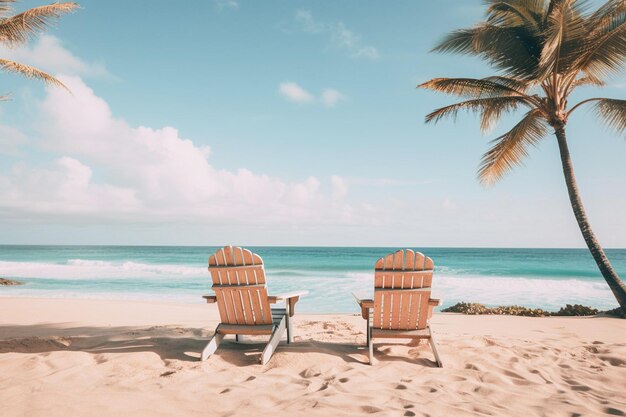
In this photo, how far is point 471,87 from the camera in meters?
8.25

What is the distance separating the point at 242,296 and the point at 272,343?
55 centimetres

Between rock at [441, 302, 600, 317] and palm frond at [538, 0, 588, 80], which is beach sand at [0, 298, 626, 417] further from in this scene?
palm frond at [538, 0, 588, 80]

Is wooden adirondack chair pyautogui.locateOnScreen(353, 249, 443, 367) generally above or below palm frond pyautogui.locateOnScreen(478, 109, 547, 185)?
below

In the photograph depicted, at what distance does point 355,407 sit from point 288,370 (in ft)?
3.46

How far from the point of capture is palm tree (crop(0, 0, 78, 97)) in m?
7.43

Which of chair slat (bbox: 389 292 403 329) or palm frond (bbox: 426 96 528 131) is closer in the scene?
chair slat (bbox: 389 292 403 329)

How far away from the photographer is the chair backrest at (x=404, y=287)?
12.8 feet

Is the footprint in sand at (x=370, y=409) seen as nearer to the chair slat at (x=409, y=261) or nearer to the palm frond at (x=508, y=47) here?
the chair slat at (x=409, y=261)

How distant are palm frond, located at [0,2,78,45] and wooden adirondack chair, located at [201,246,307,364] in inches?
251

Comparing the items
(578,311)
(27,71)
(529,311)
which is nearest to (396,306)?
(529,311)

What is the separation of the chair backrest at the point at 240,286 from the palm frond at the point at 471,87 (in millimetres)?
6225

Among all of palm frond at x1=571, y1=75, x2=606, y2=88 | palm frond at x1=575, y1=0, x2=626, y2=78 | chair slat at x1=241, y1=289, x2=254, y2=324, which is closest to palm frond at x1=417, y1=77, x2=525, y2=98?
palm frond at x1=575, y1=0, x2=626, y2=78

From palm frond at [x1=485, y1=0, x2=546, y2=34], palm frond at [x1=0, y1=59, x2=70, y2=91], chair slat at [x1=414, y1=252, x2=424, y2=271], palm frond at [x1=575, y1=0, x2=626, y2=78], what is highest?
palm frond at [x1=485, y1=0, x2=546, y2=34]

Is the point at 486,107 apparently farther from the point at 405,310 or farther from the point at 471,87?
the point at 405,310
